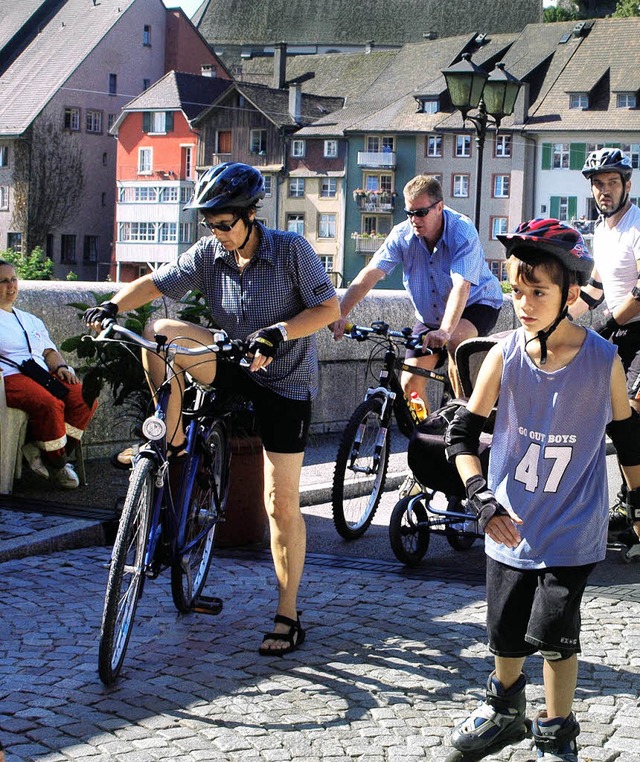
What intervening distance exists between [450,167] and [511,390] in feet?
240

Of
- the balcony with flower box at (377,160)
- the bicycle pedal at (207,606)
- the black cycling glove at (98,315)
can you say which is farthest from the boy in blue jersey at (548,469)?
the balcony with flower box at (377,160)

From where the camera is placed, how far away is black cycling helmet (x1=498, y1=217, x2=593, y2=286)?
4.12 metres

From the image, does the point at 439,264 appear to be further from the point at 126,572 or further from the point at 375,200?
the point at 375,200

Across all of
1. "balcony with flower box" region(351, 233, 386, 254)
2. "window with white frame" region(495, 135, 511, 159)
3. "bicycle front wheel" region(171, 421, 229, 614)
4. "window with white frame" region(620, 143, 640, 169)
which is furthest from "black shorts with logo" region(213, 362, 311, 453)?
"balcony with flower box" region(351, 233, 386, 254)

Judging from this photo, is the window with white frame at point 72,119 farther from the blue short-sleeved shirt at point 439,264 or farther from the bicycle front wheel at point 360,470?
the bicycle front wheel at point 360,470

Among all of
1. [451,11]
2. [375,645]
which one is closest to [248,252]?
[375,645]

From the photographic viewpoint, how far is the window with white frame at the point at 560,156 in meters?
72.9

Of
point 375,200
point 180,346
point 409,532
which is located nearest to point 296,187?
point 375,200

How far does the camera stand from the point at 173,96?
7750 cm

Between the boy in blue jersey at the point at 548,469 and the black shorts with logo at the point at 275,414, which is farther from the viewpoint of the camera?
the black shorts with logo at the point at 275,414

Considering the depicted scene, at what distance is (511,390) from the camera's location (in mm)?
4203

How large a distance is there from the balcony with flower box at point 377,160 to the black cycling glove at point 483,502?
243 feet

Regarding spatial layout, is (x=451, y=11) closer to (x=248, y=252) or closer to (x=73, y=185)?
(x=73, y=185)

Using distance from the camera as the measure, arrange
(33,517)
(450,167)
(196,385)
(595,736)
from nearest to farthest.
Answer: (595,736)
(196,385)
(33,517)
(450,167)
